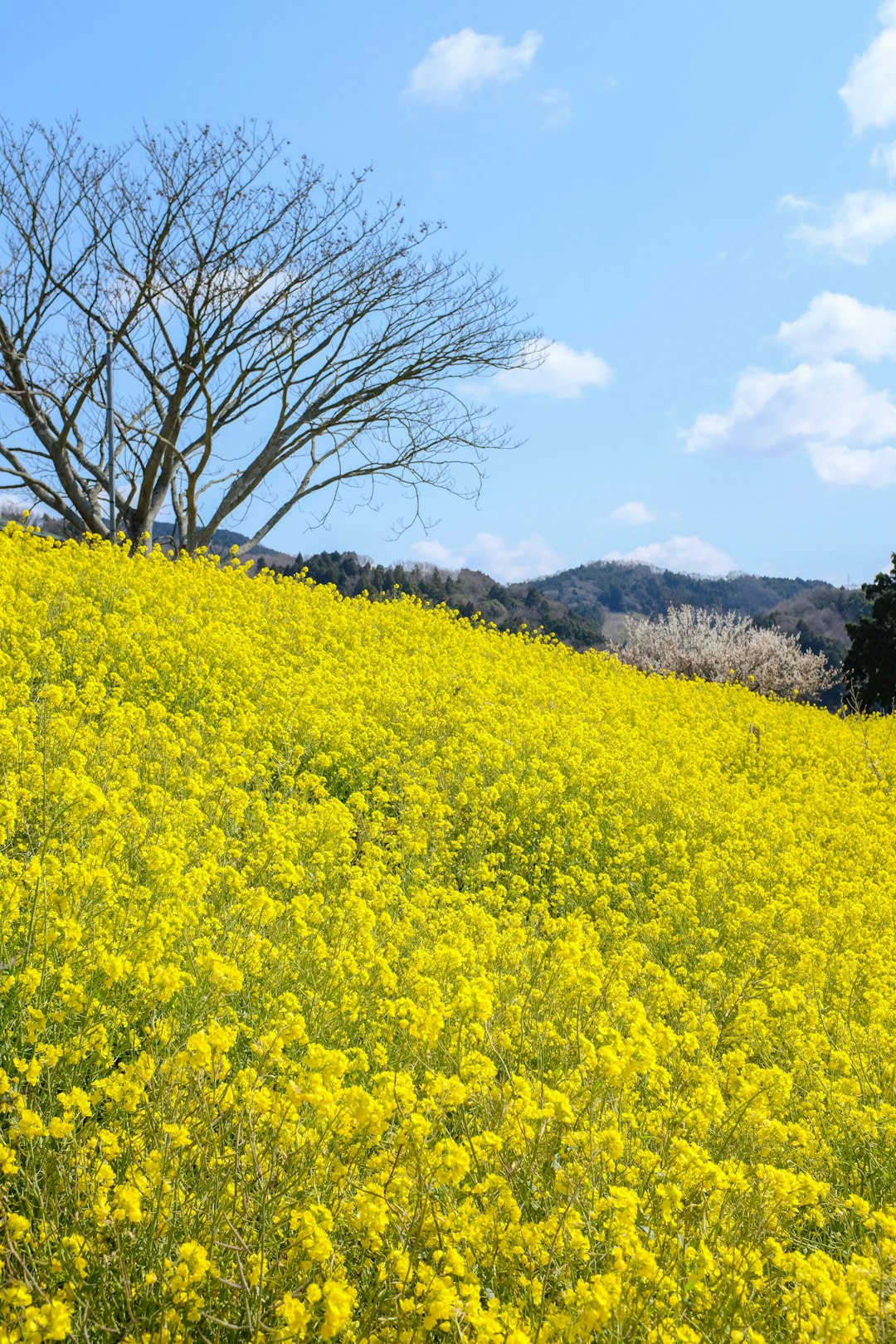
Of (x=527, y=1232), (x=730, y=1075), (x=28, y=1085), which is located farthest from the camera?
(x=730, y=1075)

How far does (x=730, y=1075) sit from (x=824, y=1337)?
5.89 ft

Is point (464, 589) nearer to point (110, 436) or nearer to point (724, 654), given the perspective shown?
point (724, 654)

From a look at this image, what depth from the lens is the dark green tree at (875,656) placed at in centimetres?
2639

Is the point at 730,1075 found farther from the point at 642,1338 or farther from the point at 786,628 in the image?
the point at 786,628

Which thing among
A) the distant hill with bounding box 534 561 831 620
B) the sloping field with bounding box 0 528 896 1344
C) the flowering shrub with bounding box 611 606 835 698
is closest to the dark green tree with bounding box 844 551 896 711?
the flowering shrub with bounding box 611 606 835 698

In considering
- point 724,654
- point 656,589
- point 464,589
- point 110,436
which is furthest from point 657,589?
point 110,436

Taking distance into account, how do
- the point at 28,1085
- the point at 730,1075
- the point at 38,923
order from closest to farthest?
the point at 28,1085 < the point at 38,923 < the point at 730,1075

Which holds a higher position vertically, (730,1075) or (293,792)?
(293,792)

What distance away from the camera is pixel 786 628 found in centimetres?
4203

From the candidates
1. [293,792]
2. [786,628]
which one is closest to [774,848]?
[293,792]

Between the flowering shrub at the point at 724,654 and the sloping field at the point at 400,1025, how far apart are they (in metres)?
22.4

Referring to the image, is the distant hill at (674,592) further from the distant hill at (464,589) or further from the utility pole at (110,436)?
the utility pole at (110,436)

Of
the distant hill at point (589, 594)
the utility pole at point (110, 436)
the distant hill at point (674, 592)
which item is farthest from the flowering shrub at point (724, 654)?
the distant hill at point (674, 592)

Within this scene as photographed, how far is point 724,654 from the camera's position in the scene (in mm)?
30688
